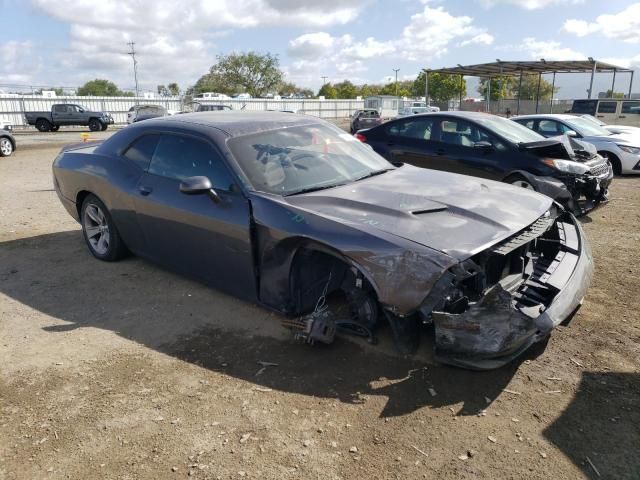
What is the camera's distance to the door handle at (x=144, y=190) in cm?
458

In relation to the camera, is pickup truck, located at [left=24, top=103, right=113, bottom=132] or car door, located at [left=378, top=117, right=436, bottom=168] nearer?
car door, located at [left=378, top=117, right=436, bottom=168]

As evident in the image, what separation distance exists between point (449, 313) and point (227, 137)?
2.29 metres

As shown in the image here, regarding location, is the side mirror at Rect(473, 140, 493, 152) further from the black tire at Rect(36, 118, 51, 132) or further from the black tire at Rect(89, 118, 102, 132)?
the black tire at Rect(36, 118, 51, 132)

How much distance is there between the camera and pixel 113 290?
479 centimetres

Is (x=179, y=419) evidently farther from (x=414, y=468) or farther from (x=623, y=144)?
(x=623, y=144)

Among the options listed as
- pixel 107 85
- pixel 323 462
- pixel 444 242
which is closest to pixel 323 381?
pixel 323 462

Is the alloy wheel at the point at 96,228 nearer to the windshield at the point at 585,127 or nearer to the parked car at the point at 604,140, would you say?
the parked car at the point at 604,140

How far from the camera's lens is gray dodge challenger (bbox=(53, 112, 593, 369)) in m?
3.01

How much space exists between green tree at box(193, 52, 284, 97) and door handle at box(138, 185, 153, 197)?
72.1 meters

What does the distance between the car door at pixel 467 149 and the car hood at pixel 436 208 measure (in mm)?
2968

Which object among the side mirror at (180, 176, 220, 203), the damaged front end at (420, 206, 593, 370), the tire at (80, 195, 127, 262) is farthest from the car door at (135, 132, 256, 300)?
the damaged front end at (420, 206, 593, 370)

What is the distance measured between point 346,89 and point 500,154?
90.5 m

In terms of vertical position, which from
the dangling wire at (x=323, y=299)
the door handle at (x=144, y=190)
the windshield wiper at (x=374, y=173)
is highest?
the windshield wiper at (x=374, y=173)

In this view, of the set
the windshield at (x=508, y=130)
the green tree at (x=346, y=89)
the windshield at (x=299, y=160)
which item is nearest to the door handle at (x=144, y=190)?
the windshield at (x=299, y=160)
